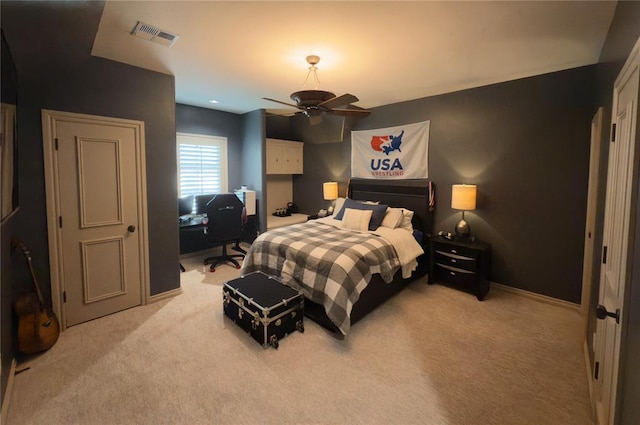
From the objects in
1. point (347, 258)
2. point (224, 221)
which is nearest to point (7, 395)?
point (347, 258)

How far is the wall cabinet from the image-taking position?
17.7ft

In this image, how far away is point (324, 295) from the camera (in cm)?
267

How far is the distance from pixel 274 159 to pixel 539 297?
14.8 feet

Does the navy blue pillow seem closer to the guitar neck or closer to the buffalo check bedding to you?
the buffalo check bedding

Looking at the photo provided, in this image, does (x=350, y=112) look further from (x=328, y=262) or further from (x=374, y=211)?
(x=328, y=262)

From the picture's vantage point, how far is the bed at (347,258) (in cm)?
265

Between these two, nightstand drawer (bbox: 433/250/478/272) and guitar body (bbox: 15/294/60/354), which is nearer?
guitar body (bbox: 15/294/60/354)

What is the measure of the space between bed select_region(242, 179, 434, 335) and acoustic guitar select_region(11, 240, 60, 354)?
176cm

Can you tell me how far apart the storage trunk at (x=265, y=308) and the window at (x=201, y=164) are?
2.71m

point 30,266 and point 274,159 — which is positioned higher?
point 274,159

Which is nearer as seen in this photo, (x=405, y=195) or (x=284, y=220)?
(x=405, y=195)

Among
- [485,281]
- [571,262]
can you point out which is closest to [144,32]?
[485,281]

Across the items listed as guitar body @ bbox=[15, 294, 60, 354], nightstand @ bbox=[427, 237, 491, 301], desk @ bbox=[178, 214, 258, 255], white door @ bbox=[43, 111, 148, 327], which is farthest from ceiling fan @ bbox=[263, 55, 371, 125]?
guitar body @ bbox=[15, 294, 60, 354]

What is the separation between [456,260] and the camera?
355 cm
